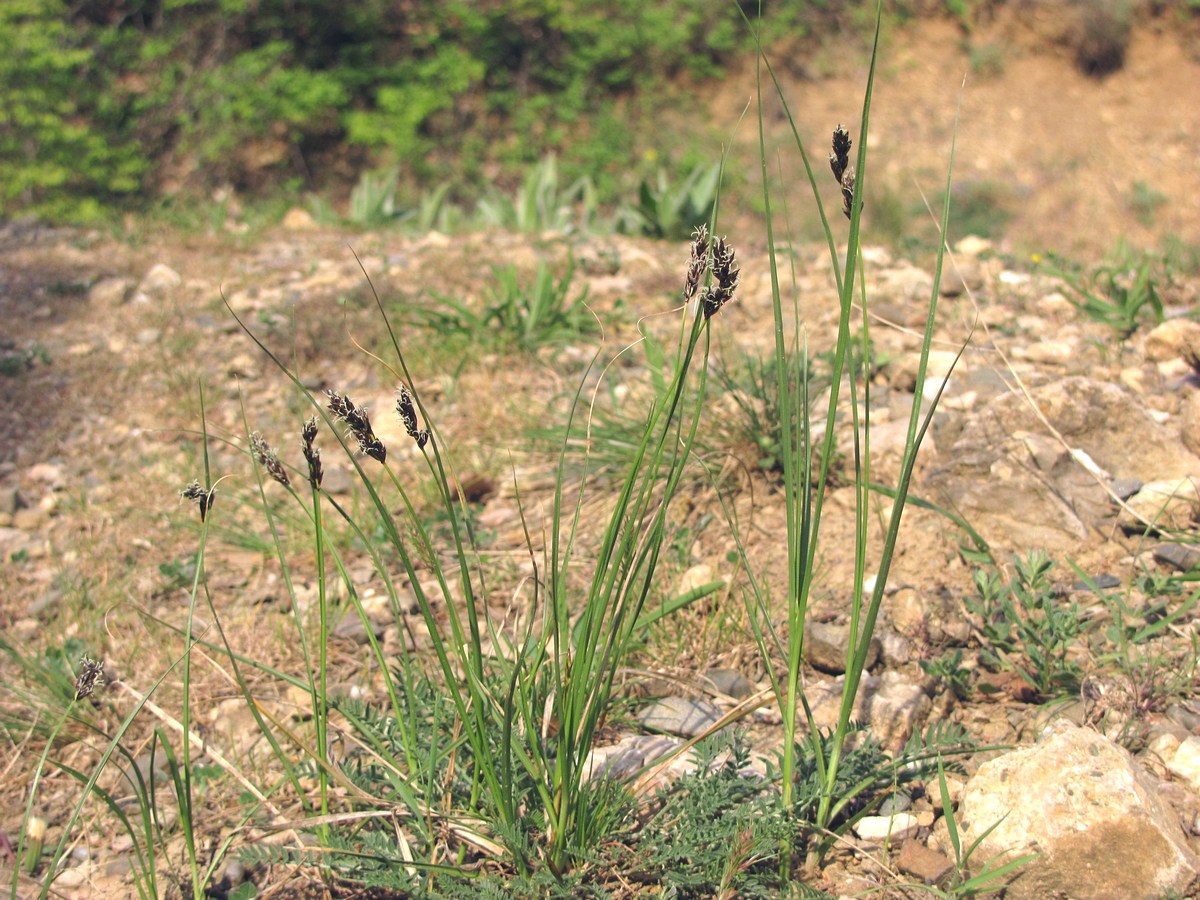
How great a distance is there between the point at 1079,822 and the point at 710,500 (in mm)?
1122

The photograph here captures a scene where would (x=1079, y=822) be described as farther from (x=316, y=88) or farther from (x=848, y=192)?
(x=316, y=88)

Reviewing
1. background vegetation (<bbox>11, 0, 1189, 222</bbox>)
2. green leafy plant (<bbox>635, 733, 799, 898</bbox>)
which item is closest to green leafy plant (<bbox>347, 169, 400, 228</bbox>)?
background vegetation (<bbox>11, 0, 1189, 222</bbox>)

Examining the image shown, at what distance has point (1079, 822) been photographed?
1396 millimetres

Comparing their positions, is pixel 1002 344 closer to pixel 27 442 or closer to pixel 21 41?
pixel 27 442

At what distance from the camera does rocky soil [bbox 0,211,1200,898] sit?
1509mm

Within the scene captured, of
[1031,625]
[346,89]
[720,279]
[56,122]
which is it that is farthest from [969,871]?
[346,89]

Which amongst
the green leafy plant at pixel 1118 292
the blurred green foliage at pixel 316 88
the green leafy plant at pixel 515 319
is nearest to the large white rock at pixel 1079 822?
the green leafy plant at pixel 1118 292

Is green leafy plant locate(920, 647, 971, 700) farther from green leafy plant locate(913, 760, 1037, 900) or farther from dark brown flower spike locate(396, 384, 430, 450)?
dark brown flower spike locate(396, 384, 430, 450)

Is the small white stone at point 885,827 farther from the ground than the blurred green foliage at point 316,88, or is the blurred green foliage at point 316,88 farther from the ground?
the blurred green foliage at point 316,88

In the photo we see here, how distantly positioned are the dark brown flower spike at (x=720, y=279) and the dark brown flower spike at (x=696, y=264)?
0.05 ft

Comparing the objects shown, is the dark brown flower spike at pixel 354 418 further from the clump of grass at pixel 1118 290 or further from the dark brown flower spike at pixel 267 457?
the clump of grass at pixel 1118 290

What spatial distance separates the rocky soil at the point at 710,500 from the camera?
4.95ft

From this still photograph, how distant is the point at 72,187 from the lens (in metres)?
6.06

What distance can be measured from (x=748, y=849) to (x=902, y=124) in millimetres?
8036
